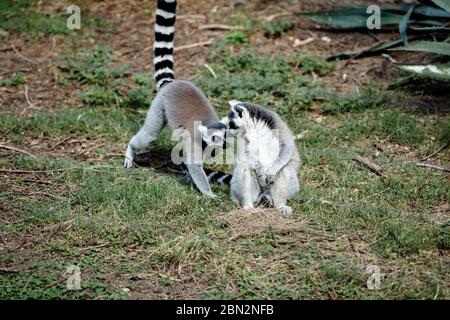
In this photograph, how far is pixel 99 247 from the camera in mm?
4852

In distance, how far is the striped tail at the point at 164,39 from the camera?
6.38 metres

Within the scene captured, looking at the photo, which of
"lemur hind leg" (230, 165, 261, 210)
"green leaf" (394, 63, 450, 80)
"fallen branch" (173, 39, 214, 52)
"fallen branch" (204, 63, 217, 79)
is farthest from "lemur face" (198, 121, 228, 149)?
"fallen branch" (173, 39, 214, 52)

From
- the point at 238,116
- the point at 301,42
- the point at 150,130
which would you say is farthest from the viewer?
the point at 301,42

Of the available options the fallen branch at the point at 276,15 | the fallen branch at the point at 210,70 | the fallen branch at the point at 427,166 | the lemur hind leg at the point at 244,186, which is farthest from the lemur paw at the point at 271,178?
the fallen branch at the point at 276,15

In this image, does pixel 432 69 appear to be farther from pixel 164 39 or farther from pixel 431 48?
pixel 164 39

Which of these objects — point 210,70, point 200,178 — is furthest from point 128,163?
point 210,70

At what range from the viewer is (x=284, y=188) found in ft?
17.6

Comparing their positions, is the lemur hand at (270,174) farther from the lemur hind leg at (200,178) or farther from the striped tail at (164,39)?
the striped tail at (164,39)

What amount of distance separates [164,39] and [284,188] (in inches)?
81.9

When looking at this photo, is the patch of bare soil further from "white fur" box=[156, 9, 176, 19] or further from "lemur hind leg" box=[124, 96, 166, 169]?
"white fur" box=[156, 9, 176, 19]

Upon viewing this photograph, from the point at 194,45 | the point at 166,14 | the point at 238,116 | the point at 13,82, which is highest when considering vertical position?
the point at 166,14

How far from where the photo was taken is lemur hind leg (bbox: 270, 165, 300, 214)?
17.6ft

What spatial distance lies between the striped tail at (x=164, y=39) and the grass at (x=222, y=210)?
712 millimetres
